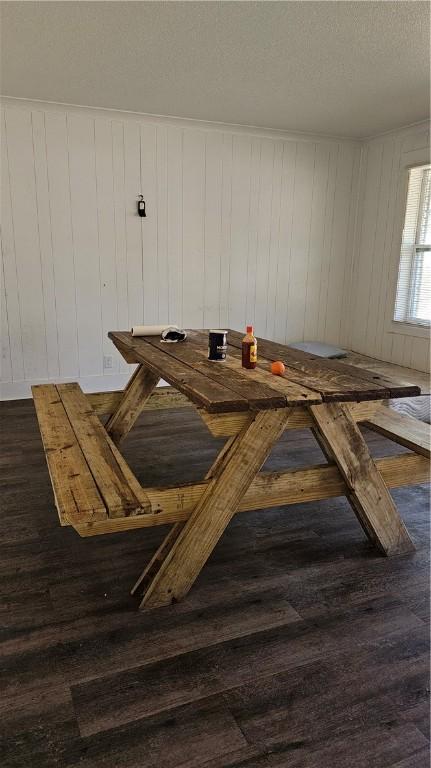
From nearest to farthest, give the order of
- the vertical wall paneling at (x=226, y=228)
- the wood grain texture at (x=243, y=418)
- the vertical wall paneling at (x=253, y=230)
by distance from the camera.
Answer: the wood grain texture at (x=243, y=418) < the vertical wall paneling at (x=226, y=228) < the vertical wall paneling at (x=253, y=230)

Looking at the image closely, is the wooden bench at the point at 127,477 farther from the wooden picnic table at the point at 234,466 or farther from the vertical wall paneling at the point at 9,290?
the vertical wall paneling at the point at 9,290

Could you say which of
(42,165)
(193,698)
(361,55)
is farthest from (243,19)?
(193,698)

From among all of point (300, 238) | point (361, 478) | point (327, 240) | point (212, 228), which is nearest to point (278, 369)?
point (361, 478)

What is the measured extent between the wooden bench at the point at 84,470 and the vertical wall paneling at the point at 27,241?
176 cm

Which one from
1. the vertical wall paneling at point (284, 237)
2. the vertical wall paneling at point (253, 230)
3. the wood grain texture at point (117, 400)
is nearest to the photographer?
the wood grain texture at point (117, 400)

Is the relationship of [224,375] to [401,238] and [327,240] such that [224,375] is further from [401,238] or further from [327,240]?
[327,240]

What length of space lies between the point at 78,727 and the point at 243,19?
9.43 feet

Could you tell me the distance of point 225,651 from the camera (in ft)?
5.06

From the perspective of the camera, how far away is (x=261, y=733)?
4.17 ft

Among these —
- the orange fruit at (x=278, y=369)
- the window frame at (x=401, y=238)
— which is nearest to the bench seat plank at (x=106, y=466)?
the orange fruit at (x=278, y=369)

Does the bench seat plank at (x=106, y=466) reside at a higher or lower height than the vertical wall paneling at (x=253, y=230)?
lower

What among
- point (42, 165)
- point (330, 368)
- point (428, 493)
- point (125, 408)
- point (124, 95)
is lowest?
point (428, 493)

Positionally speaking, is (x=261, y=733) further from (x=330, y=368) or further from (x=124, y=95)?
(x=124, y=95)

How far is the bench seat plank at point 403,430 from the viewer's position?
81.8 inches
